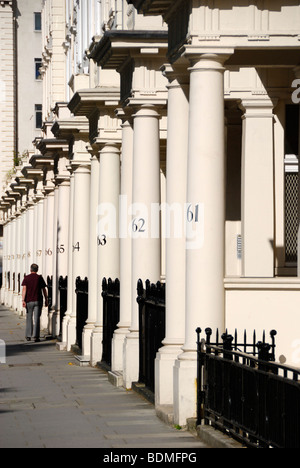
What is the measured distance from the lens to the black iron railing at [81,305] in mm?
24392

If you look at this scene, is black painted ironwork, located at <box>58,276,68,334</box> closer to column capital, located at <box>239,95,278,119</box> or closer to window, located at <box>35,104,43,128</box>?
column capital, located at <box>239,95,278,119</box>

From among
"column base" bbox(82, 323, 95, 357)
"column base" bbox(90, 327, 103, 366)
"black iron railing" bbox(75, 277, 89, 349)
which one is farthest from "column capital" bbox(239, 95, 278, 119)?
"black iron railing" bbox(75, 277, 89, 349)

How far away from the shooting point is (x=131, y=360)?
17656mm

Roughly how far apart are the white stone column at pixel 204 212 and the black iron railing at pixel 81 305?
11405mm

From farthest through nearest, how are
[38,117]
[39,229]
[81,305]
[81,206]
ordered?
[38,117]
[39,229]
[81,206]
[81,305]

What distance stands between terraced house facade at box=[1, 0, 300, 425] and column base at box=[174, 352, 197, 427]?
0.01m

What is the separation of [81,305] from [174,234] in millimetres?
10843

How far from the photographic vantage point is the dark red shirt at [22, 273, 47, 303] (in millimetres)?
29500

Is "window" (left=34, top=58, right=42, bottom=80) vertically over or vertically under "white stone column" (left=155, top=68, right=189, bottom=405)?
over

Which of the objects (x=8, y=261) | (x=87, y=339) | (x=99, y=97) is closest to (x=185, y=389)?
(x=99, y=97)

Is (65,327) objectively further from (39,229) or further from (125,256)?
(39,229)

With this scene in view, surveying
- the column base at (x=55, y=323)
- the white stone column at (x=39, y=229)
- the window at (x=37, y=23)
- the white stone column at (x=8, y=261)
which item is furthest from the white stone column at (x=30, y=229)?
the window at (x=37, y=23)
